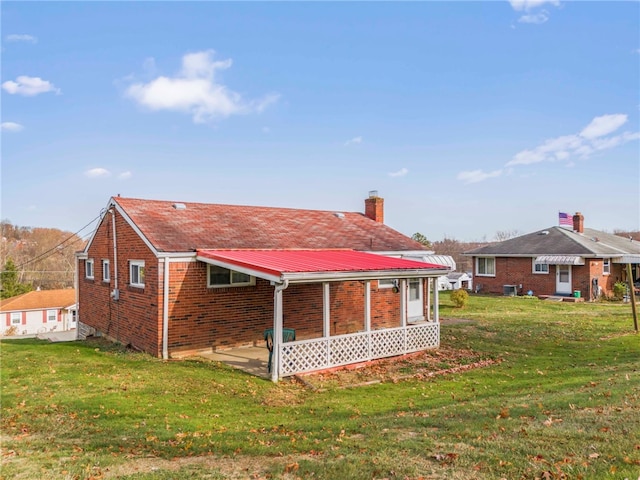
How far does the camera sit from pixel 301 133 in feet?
85.4

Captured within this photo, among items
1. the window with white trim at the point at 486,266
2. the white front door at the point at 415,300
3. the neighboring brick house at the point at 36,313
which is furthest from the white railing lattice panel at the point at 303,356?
the neighboring brick house at the point at 36,313

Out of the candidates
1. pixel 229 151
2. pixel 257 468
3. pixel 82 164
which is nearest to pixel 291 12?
pixel 229 151

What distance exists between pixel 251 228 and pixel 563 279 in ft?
78.1

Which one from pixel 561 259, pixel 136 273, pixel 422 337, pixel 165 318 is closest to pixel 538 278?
pixel 561 259

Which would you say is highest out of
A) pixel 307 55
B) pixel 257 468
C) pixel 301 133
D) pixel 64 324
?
pixel 307 55

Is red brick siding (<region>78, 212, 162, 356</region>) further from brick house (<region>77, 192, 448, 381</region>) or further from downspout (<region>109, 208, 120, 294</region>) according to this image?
downspout (<region>109, 208, 120, 294</region>)

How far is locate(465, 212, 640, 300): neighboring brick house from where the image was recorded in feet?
94.3

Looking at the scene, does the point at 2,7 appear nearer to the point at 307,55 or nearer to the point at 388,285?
the point at 307,55

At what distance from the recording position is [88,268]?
18.8m

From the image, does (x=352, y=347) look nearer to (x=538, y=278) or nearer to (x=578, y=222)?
(x=538, y=278)

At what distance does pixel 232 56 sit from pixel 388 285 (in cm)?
1250

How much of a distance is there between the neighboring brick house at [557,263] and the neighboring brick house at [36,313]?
4751cm

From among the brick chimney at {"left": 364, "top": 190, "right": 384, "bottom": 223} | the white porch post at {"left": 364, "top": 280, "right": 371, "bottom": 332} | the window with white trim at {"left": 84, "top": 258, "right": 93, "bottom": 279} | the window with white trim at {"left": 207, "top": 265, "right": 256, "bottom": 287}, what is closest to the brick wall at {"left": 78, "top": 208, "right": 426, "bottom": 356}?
the window with white trim at {"left": 207, "top": 265, "right": 256, "bottom": 287}

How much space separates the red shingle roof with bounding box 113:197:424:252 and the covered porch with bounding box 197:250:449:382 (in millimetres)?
945
